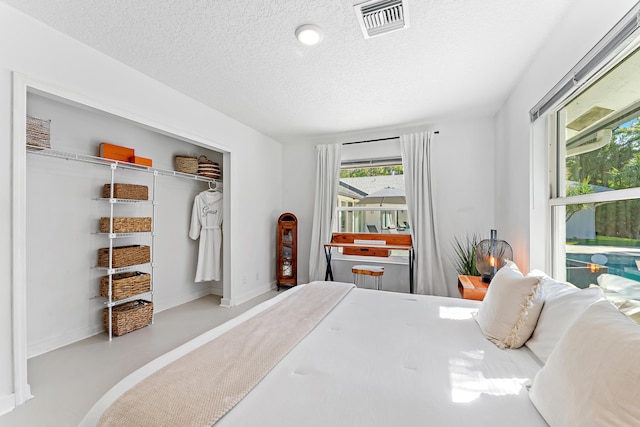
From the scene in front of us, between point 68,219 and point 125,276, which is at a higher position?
point 68,219

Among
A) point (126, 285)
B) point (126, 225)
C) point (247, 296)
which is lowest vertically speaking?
point (247, 296)

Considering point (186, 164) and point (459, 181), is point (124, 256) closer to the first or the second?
point (186, 164)

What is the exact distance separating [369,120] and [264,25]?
2.07 meters

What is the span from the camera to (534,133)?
88.1 inches

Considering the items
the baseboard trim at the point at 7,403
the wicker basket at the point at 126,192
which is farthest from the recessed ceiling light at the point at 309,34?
the baseboard trim at the point at 7,403

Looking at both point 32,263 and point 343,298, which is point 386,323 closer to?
point 343,298

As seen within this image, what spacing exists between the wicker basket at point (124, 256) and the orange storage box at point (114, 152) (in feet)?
2.95

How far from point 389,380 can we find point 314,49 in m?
2.18

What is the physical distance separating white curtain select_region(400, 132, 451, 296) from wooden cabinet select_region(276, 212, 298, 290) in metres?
1.80

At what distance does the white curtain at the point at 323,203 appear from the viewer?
4.19m

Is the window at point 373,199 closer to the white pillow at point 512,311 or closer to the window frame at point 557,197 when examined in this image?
the window frame at point 557,197

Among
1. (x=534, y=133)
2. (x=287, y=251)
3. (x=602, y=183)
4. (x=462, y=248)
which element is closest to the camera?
(x=602, y=183)

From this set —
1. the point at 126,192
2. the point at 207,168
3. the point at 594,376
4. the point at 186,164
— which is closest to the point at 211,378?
the point at 594,376

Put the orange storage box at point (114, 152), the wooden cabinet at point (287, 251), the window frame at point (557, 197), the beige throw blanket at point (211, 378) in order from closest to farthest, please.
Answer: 1. the beige throw blanket at point (211, 378)
2. the window frame at point (557, 197)
3. the orange storage box at point (114, 152)
4. the wooden cabinet at point (287, 251)
